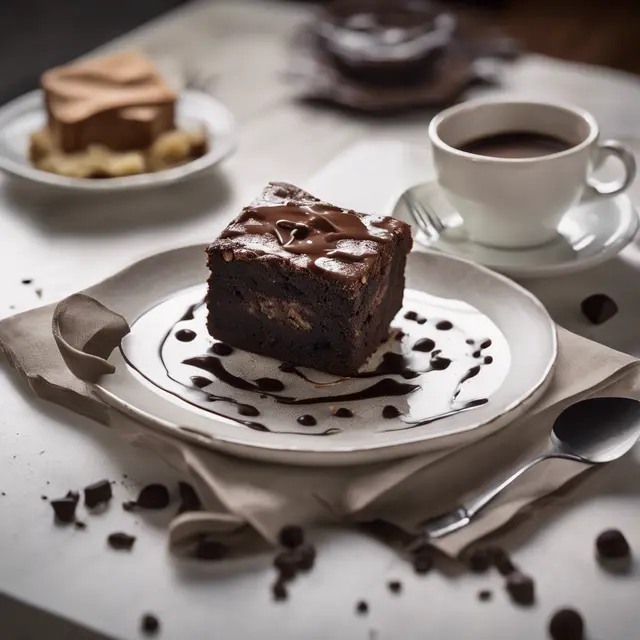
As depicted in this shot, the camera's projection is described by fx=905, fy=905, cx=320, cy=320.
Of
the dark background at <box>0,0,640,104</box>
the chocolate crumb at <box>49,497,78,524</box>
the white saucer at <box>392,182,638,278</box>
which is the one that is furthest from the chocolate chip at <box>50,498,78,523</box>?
the dark background at <box>0,0,640,104</box>

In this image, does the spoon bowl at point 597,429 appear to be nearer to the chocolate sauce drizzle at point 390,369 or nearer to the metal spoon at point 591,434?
the metal spoon at point 591,434

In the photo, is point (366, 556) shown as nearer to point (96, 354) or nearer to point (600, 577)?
point (600, 577)

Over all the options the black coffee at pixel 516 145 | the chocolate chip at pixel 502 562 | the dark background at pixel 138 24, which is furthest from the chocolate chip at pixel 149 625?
the dark background at pixel 138 24

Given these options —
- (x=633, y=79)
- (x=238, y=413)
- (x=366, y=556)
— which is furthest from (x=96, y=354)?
(x=633, y=79)

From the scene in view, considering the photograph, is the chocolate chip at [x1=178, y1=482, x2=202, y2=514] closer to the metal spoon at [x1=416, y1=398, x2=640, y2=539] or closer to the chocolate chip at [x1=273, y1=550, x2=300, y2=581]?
the chocolate chip at [x1=273, y1=550, x2=300, y2=581]

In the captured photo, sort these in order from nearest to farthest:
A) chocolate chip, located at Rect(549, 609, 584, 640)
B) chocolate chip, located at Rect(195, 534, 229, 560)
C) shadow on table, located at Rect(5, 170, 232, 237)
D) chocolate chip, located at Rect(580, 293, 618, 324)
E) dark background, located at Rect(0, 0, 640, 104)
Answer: chocolate chip, located at Rect(549, 609, 584, 640) < chocolate chip, located at Rect(195, 534, 229, 560) < chocolate chip, located at Rect(580, 293, 618, 324) < shadow on table, located at Rect(5, 170, 232, 237) < dark background, located at Rect(0, 0, 640, 104)

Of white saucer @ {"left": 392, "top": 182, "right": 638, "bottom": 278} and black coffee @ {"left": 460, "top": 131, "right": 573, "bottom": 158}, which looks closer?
white saucer @ {"left": 392, "top": 182, "right": 638, "bottom": 278}

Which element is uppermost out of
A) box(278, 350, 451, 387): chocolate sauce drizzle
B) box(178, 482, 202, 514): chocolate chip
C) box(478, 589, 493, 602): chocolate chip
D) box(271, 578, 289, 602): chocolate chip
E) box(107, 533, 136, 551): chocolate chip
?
box(107, 533, 136, 551): chocolate chip
